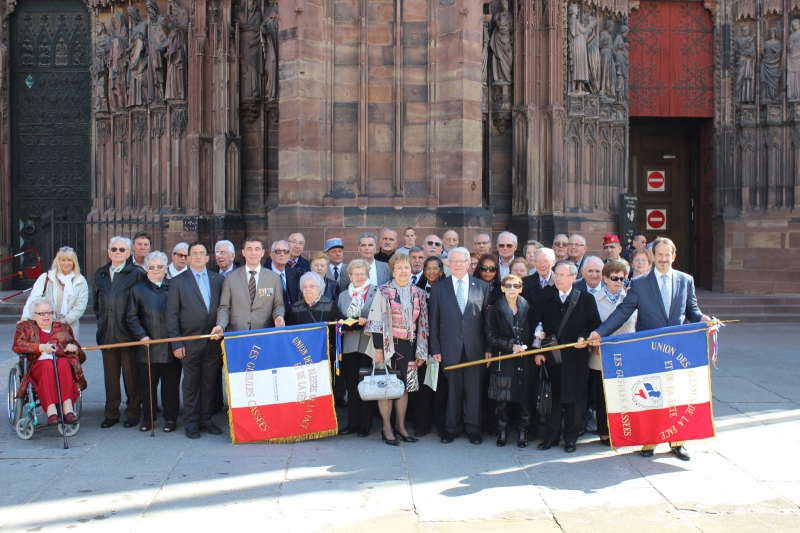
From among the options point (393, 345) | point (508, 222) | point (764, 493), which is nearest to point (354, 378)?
point (393, 345)

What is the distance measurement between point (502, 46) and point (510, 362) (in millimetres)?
9861

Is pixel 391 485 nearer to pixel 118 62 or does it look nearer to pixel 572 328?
pixel 572 328

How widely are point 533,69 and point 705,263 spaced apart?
6.36 meters

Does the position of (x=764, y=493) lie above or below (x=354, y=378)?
below

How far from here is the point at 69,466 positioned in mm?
6430

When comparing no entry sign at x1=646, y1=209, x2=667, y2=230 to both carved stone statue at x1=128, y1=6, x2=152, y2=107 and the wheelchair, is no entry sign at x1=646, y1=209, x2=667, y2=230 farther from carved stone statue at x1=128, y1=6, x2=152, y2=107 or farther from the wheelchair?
the wheelchair

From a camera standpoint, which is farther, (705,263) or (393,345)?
(705,263)

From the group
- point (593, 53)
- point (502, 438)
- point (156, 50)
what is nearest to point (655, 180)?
point (593, 53)

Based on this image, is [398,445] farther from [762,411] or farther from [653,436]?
[762,411]

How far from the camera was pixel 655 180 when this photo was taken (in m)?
19.2

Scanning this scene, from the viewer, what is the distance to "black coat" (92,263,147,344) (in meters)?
7.74

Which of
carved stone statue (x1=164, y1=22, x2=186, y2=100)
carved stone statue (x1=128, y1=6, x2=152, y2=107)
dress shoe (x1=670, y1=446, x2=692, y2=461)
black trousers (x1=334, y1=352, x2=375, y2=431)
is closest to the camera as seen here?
dress shoe (x1=670, y1=446, x2=692, y2=461)

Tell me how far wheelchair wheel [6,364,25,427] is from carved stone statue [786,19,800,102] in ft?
50.1

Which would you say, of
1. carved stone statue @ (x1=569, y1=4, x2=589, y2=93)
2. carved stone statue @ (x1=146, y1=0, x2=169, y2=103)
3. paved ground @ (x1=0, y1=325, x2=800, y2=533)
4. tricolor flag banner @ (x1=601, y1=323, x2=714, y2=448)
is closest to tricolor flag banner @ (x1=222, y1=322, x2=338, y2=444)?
paved ground @ (x1=0, y1=325, x2=800, y2=533)
